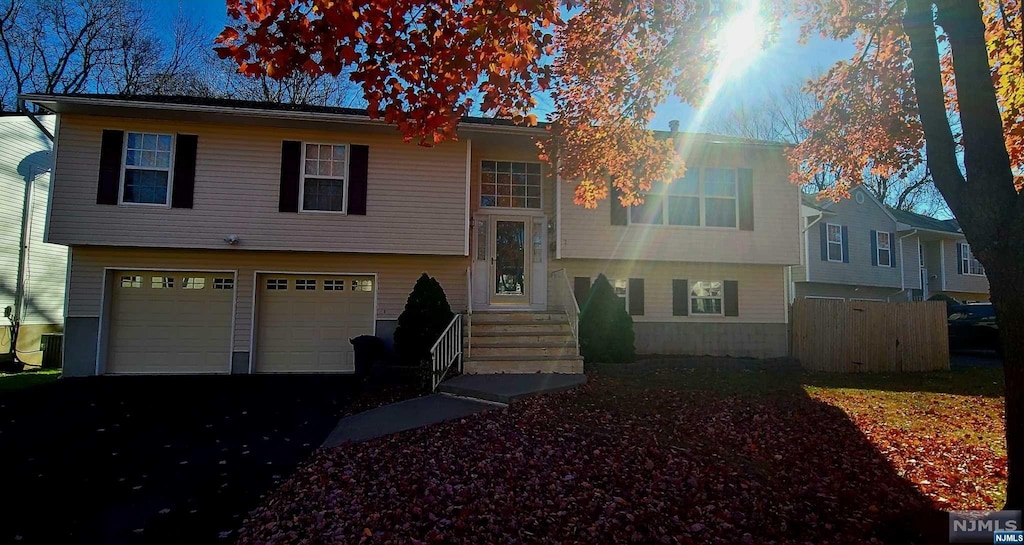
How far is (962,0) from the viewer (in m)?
3.67

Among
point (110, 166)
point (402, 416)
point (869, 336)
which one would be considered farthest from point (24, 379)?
point (869, 336)

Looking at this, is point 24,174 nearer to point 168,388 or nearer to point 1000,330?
point 168,388

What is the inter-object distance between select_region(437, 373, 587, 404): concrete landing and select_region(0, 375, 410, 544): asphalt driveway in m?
1.05

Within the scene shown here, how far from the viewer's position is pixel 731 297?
12.5 meters

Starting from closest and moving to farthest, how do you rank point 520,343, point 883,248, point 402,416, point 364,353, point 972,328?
1. point 402,416
2. point 520,343
3. point 364,353
4. point 972,328
5. point 883,248

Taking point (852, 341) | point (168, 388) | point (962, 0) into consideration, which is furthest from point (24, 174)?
point (852, 341)

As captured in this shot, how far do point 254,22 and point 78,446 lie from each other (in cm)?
501

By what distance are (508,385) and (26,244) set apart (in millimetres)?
14311

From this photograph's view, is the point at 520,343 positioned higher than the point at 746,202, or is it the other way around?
the point at 746,202

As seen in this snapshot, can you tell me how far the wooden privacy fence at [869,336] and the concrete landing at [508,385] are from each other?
658 centimetres

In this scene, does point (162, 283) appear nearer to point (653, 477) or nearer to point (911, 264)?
point (653, 477)

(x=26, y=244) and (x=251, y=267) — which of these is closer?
(x=251, y=267)

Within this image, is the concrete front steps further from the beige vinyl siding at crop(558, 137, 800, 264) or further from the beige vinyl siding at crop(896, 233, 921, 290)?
the beige vinyl siding at crop(896, 233, 921, 290)

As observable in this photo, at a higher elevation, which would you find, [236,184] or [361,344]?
[236,184]
